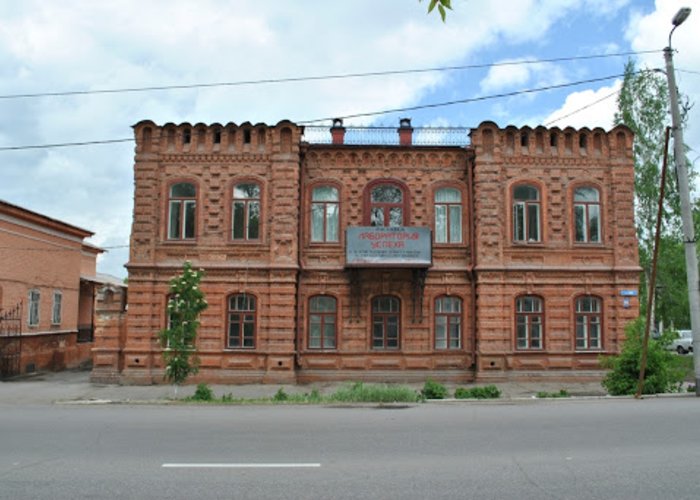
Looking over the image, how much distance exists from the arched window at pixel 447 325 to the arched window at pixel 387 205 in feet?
10.3

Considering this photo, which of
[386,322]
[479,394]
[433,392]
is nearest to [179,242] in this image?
[386,322]

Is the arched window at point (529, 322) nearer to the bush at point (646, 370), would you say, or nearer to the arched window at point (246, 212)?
the bush at point (646, 370)

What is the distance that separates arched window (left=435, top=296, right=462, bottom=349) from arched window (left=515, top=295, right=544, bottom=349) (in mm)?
1963

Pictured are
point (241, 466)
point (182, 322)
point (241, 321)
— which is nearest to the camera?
point (241, 466)

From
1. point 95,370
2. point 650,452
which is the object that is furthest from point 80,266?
point 650,452

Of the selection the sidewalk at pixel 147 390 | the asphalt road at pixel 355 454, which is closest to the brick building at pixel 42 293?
the sidewalk at pixel 147 390

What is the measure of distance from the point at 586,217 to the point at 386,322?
784 centimetres

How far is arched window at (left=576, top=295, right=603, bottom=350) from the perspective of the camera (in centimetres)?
2136

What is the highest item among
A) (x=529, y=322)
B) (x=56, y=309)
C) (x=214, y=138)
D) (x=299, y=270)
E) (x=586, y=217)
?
(x=214, y=138)

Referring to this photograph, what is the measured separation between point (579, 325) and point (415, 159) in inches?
316

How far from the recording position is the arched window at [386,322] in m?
21.4

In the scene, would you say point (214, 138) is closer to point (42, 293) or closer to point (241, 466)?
point (42, 293)

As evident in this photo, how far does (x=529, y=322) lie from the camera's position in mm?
21312

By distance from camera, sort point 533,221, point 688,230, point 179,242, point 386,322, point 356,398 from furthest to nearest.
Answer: point 533,221
point 386,322
point 179,242
point 688,230
point 356,398
